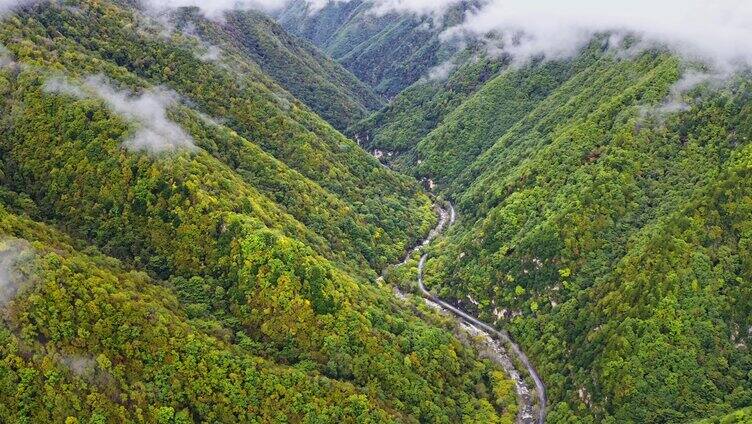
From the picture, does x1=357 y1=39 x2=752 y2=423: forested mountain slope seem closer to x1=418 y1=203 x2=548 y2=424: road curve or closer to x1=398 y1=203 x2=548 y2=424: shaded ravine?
x1=418 y1=203 x2=548 y2=424: road curve

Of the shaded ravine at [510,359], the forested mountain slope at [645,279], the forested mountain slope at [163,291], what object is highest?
the forested mountain slope at [645,279]

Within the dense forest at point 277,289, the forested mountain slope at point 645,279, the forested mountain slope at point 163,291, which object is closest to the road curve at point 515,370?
the dense forest at point 277,289

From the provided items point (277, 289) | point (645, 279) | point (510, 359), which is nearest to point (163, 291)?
point (277, 289)

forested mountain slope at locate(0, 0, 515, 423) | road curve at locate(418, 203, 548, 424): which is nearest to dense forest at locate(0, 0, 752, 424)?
forested mountain slope at locate(0, 0, 515, 423)

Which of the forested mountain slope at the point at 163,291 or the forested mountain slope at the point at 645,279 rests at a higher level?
the forested mountain slope at the point at 645,279

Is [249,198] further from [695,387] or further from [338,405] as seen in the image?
[695,387]

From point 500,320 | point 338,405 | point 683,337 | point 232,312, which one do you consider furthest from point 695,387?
point 232,312

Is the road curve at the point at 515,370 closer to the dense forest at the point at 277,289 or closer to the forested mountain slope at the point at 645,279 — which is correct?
the dense forest at the point at 277,289

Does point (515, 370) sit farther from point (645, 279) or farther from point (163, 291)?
point (163, 291)

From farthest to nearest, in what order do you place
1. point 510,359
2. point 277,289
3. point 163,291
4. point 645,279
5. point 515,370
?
point 510,359 < point 515,370 < point 645,279 < point 277,289 < point 163,291
